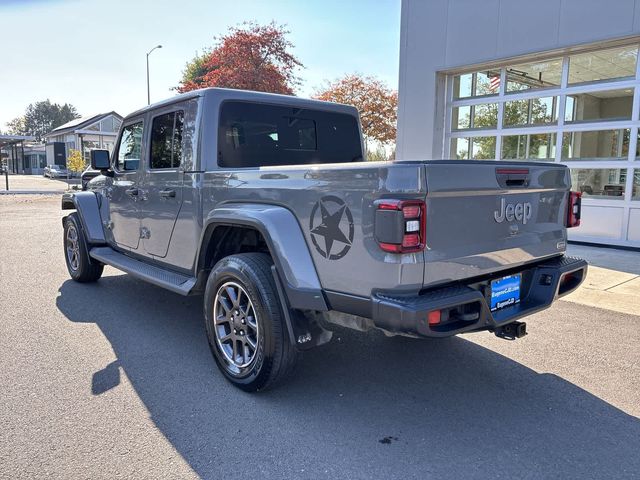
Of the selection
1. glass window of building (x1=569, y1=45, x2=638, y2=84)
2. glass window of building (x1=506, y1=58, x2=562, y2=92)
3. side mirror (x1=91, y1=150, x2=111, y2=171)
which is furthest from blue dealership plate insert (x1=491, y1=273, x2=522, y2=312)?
glass window of building (x1=506, y1=58, x2=562, y2=92)

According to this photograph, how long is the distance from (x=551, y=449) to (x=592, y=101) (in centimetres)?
857

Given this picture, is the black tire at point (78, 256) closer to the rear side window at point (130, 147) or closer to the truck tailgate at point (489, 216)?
the rear side window at point (130, 147)

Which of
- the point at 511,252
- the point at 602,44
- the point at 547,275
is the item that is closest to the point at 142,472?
the point at 511,252

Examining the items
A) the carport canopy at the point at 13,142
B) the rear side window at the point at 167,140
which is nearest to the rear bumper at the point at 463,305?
the rear side window at the point at 167,140

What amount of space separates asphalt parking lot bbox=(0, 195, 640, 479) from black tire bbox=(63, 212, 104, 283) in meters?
1.19

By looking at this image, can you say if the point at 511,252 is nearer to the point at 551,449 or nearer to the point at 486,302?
the point at 486,302

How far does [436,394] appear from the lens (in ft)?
11.2

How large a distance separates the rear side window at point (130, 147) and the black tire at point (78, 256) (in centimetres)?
117

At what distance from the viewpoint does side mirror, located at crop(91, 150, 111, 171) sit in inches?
209

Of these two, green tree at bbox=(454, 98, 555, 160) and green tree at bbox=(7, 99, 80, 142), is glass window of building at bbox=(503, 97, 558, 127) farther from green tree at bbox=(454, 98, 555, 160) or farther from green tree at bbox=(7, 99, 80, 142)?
green tree at bbox=(7, 99, 80, 142)

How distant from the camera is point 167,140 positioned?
445 cm

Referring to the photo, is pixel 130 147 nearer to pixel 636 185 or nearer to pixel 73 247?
pixel 73 247

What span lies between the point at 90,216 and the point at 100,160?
2.85 feet

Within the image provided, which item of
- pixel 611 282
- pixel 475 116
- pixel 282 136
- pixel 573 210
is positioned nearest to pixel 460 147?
pixel 475 116
